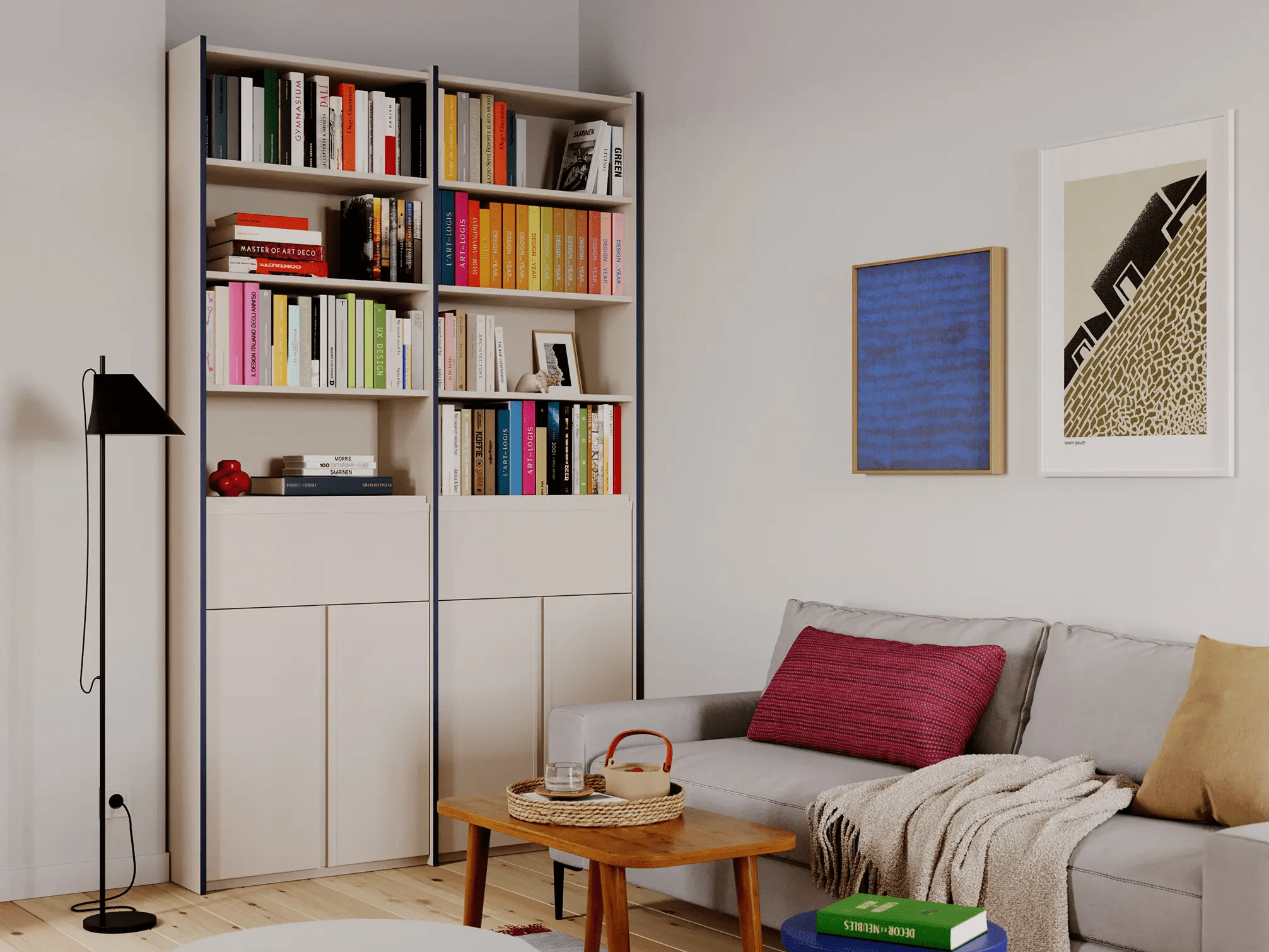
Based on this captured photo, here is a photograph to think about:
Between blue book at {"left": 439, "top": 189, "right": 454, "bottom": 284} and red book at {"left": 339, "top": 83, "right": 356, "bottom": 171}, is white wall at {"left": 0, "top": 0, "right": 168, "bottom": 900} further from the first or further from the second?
blue book at {"left": 439, "top": 189, "right": 454, "bottom": 284}

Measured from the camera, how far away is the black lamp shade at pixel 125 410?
12.6 feet

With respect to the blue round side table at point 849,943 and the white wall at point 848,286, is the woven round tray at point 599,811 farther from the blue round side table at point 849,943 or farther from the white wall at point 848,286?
the white wall at point 848,286

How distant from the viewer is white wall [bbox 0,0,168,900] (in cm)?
411

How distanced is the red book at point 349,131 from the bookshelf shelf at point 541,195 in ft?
0.93

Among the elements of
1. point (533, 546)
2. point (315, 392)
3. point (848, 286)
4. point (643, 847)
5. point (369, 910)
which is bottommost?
point (369, 910)

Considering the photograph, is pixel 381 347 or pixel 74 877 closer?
pixel 74 877

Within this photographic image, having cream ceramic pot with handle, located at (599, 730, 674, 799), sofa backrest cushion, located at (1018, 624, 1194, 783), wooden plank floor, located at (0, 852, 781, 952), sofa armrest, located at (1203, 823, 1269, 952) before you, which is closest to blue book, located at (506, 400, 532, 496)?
wooden plank floor, located at (0, 852, 781, 952)

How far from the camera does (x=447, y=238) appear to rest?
463cm

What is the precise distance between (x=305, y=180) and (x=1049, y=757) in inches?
109

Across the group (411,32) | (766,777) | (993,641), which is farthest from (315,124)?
(993,641)

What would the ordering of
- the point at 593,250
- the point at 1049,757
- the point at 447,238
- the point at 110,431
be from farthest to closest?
the point at 593,250 → the point at 447,238 → the point at 110,431 → the point at 1049,757

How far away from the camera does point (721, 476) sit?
15.2 feet

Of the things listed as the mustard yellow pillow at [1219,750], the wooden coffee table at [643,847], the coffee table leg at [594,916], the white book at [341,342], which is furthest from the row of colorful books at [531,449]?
the mustard yellow pillow at [1219,750]

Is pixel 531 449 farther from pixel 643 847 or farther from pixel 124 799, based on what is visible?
pixel 643 847
